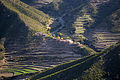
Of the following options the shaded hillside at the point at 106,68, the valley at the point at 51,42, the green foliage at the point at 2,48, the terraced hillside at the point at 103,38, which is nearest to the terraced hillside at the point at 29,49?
the valley at the point at 51,42

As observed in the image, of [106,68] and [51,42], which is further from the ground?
[51,42]

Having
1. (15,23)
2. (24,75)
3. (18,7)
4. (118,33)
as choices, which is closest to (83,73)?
(24,75)

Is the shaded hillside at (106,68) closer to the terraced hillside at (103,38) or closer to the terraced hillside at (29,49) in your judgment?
the terraced hillside at (29,49)

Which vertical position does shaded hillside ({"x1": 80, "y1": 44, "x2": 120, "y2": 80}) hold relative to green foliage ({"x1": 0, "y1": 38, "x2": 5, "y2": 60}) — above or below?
below

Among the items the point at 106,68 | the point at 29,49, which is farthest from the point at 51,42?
the point at 106,68

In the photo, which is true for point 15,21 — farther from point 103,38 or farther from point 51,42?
point 103,38

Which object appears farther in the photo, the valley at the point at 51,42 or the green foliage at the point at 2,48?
the green foliage at the point at 2,48

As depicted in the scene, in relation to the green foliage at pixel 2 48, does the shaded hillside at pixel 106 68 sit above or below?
below

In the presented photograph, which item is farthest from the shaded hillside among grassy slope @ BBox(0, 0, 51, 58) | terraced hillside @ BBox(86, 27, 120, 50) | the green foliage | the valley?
grassy slope @ BBox(0, 0, 51, 58)

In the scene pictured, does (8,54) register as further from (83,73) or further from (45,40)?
(83,73)

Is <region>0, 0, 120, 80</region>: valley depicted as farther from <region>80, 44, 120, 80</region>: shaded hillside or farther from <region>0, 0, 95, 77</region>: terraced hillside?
<region>80, 44, 120, 80</region>: shaded hillside

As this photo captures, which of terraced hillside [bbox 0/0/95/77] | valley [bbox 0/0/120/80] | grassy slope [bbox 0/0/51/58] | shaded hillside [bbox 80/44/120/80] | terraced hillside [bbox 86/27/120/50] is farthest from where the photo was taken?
grassy slope [bbox 0/0/51/58]
